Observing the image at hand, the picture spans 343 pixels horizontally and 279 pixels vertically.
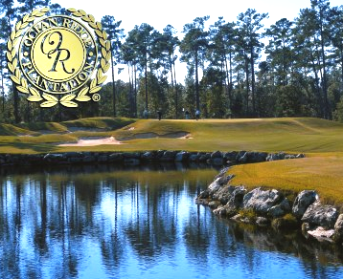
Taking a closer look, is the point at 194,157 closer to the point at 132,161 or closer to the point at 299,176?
the point at 132,161

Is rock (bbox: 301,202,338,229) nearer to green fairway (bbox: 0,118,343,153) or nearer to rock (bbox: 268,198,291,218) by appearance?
rock (bbox: 268,198,291,218)

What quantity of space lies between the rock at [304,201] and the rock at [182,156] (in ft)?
99.3

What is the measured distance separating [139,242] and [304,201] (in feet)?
23.2

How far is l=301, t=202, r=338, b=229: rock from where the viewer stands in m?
21.5

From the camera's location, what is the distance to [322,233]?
21672mm

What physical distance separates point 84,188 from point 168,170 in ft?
36.3

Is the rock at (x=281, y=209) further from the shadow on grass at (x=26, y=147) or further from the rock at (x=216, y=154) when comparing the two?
the shadow on grass at (x=26, y=147)

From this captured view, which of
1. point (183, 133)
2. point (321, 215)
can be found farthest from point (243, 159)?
point (321, 215)

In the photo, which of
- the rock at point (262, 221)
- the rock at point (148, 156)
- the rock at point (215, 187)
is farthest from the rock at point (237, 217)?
the rock at point (148, 156)

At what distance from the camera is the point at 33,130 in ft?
223

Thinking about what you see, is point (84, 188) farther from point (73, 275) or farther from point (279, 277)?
point (279, 277)

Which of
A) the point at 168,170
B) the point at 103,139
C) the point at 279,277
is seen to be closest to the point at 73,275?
the point at 279,277

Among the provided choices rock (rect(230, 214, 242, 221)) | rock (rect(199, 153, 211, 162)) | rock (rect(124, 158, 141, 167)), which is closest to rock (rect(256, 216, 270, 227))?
rock (rect(230, 214, 242, 221))

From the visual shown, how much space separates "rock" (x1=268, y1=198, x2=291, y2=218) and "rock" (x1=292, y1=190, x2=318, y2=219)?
63 centimetres
